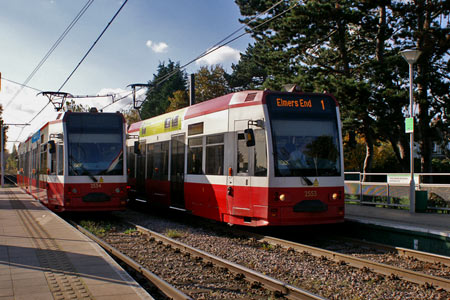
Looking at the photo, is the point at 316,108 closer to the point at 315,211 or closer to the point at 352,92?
the point at 315,211

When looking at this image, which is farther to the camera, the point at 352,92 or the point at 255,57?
the point at 255,57

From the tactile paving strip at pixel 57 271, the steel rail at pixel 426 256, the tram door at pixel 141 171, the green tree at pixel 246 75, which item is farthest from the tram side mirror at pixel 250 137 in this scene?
the green tree at pixel 246 75

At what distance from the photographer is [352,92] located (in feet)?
79.8

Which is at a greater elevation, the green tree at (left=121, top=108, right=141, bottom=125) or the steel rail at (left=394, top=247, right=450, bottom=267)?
the green tree at (left=121, top=108, right=141, bottom=125)

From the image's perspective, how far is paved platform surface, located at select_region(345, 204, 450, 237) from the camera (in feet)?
35.4

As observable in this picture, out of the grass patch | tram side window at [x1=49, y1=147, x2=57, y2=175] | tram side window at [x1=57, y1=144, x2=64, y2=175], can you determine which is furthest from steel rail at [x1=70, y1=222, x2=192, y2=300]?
tram side window at [x1=49, y1=147, x2=57, y2=175]

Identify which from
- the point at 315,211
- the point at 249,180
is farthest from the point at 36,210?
the point at 315,211

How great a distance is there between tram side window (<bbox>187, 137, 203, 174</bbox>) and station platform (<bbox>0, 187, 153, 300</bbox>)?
377 centimetres

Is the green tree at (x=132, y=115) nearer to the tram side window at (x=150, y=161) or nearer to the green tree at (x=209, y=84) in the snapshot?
the green tree at (x=209, y=84)

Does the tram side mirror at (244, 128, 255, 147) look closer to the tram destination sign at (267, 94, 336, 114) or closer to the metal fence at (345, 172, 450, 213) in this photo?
the tram destination sign at (267, 94, 336, 114)

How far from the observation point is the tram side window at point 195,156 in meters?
13.1

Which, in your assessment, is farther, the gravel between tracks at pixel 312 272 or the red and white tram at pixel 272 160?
the red and white tram at pixel 272 160

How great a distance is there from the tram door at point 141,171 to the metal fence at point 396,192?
26.7 feet

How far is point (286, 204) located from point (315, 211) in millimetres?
730
